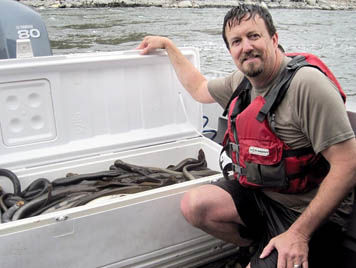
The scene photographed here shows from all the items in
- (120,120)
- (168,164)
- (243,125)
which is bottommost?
(168,164)

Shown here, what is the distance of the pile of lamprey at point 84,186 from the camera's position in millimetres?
1874

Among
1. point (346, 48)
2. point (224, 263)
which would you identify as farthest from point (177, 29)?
point (224, 263)

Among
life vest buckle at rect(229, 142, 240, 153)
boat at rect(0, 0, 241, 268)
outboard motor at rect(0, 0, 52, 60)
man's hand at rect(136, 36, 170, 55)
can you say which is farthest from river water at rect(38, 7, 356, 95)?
life vest buckle at rect(229, 142, 240, 153)

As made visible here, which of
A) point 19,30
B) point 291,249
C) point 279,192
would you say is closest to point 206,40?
point 19,30

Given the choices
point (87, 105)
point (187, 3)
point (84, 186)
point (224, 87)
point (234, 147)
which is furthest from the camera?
point (187, 3)

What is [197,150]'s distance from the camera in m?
2.60

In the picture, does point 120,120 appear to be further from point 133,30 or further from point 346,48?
point 133,30

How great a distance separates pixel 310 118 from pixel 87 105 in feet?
4.47

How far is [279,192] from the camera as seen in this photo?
5.18 ft

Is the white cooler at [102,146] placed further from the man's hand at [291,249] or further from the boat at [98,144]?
the man's hand at [291,249]

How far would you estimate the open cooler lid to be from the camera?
2057 mm

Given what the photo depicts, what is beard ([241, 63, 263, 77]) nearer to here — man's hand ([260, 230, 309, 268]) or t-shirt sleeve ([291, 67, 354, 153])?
t-shirt sleeve ([291, 67, 354, 153])

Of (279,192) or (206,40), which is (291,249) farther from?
(206,40)

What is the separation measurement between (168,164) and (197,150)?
23 centimetres
